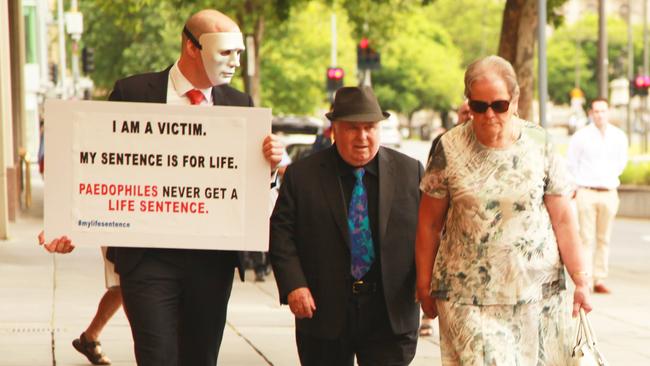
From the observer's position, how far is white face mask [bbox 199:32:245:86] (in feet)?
20.7

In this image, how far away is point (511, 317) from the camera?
593 cm

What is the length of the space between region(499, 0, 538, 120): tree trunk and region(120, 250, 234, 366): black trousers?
11893 millimetres

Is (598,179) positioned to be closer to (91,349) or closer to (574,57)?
(91,349)

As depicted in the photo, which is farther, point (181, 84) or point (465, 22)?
point (465, 22)

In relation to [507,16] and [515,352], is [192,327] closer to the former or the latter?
[515,352]

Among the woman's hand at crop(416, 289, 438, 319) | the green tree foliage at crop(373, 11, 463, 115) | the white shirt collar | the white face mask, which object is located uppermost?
the white face mask

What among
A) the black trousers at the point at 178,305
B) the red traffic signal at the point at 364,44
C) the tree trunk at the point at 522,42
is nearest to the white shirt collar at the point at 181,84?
the black trousers at the point at 178,305

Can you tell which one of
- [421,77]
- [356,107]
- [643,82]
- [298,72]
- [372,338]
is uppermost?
[356,107]

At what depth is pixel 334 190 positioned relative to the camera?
636 centimetres

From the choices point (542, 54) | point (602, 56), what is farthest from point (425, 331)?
point (602, 56)

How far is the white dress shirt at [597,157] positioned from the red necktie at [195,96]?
9.07m

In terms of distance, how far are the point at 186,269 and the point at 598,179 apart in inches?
366

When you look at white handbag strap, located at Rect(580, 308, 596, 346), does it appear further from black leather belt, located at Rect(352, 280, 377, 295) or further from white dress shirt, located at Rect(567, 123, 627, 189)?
white dress shirt, located at Rect(567, 123, 627, 189)

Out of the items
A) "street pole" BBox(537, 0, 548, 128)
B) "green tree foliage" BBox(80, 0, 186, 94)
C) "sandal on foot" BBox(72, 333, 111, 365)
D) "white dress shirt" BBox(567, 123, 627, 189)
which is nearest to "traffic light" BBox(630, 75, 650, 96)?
"green tree foliage" BBox(80, 0, 186, 94)
